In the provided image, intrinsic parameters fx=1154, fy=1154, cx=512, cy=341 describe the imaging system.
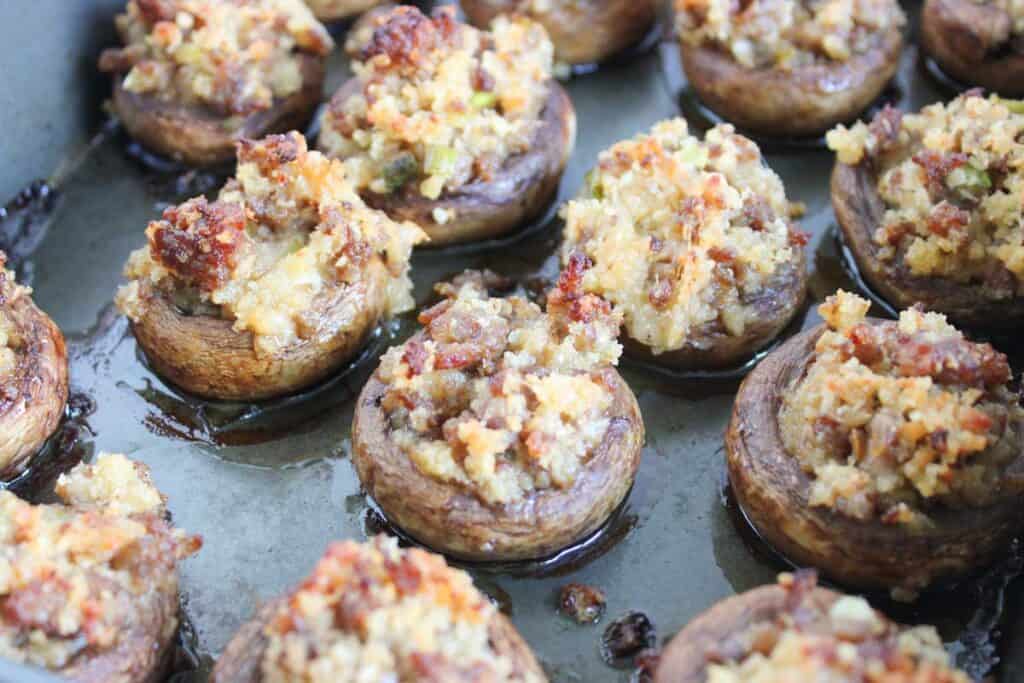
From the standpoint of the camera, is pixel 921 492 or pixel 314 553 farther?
pixel 314 553

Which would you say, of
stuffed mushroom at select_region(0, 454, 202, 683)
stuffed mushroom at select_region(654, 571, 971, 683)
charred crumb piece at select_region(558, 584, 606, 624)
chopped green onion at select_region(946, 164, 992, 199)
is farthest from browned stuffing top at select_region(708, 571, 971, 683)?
chopped green onion at select_region(946, 164, 992, 199)

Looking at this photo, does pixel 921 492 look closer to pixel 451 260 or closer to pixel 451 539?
pixel 451 539

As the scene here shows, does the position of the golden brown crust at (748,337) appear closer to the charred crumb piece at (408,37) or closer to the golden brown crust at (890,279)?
the golden brown crust at (890,279)

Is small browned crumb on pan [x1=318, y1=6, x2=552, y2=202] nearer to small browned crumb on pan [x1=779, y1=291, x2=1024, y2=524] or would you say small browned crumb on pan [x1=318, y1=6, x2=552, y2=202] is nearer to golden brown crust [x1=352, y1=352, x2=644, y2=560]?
golden brown crust [x1=352, y1=352, x2=644, y2=560]

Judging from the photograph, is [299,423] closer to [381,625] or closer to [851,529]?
[381,625]

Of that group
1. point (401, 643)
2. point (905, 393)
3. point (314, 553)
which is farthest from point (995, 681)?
point (314, 553)

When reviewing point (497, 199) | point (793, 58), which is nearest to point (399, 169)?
point (497, 199)

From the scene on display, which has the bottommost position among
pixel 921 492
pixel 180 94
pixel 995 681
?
pixel 995 681
